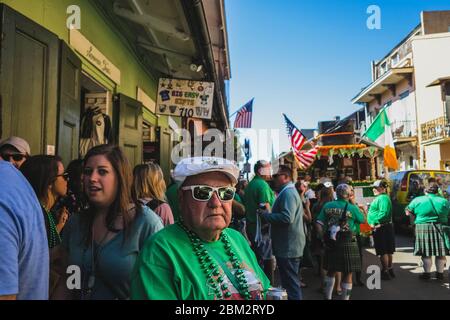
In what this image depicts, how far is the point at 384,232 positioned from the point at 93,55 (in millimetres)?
6487

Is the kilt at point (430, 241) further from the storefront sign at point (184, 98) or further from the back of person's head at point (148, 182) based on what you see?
the back of person's head at point (148, 182)

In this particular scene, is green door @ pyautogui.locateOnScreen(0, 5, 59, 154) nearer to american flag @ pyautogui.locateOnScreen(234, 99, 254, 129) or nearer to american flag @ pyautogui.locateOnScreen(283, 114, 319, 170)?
american flag @ pyautogui.locateOnScreen(283, 114, 319, 170)

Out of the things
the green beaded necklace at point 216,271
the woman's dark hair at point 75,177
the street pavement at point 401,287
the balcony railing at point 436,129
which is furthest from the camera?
the balcony railing at point 436,129

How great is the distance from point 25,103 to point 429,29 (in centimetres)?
3111

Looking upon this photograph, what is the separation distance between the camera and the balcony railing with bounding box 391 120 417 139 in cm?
2758

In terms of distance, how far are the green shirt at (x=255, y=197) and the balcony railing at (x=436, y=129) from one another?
20.9 m

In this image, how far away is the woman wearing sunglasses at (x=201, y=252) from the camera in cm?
170

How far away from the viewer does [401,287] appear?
6918mm

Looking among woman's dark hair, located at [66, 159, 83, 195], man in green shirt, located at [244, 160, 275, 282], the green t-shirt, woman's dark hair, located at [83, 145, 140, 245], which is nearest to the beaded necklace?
woman's dark hair, located at [83, 145, 140, 245]

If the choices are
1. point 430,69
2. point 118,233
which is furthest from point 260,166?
point 430,69

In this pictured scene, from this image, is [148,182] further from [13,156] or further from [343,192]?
[343,192]

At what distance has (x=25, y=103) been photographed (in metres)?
3.49

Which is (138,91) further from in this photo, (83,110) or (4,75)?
(4,75)

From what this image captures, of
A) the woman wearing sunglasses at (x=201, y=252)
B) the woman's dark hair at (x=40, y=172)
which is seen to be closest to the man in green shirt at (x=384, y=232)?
the woman wearing sunglasses at (x=201, y=252)
